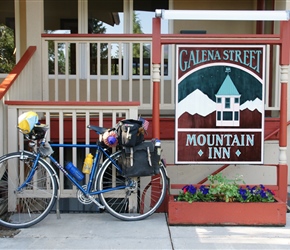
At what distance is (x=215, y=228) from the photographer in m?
3.79

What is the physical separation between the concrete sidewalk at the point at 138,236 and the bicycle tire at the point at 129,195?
145mm

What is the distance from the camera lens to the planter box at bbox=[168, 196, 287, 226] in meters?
3.85

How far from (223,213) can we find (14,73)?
2.84 m

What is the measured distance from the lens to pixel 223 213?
3.86 m

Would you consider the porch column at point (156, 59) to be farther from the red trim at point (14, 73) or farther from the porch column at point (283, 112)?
the red trim at point (14, 73)

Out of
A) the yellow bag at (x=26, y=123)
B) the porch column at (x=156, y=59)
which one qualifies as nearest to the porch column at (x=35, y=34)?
the yellow bag at (x=26, y=123)

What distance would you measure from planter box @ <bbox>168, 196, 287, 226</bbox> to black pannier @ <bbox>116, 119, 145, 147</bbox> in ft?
2.43

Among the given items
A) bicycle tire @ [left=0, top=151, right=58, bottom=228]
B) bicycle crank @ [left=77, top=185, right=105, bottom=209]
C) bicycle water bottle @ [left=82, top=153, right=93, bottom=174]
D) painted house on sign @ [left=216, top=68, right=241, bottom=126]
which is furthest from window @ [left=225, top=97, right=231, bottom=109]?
bicycle tire @ [left=0, top=151, right=58, bottom=228]

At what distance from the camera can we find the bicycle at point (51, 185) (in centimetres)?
388

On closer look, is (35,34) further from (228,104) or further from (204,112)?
(228,104)

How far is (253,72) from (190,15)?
92cm

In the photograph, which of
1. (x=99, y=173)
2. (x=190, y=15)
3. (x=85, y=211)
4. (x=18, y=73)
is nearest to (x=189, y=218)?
(x=99, y=173)

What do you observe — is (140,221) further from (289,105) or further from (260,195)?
(289,105)

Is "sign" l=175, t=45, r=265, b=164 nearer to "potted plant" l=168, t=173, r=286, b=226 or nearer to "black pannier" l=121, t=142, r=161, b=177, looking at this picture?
"black pannier" l=121, t=142, r=161, b=177
